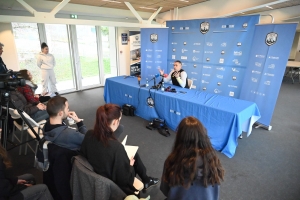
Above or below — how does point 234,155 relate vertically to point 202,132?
below

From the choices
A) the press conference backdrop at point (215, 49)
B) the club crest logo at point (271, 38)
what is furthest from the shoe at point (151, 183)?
the club crest logo at point (271, 38)

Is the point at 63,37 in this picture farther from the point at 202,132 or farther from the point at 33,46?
the point at 202,132

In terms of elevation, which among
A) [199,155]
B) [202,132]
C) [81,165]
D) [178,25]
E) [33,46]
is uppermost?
[178,25]

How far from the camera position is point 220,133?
2.62 metres

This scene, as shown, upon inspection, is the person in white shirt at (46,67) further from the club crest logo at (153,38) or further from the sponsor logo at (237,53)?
the sponsor logo at (237,53)

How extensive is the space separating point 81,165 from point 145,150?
5.28 feet

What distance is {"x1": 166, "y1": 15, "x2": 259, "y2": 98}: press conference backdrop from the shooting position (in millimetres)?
3729

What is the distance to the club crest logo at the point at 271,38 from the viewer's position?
3072 millimetres

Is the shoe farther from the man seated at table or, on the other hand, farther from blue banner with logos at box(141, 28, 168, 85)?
blue banner with logos at box(141, 28, 168, 85)

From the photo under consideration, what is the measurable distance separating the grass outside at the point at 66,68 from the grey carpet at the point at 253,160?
252 centimetres

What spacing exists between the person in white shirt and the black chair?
378 cm

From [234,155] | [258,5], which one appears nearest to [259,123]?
[234,155]

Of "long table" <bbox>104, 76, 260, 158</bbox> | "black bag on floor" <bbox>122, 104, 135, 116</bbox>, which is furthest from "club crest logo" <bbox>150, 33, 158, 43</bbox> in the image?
"black bag on floor" <bbox>122, 104, 135, 116</bbox>

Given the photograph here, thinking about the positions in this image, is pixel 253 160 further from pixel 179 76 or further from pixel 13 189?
pixel 13 189
